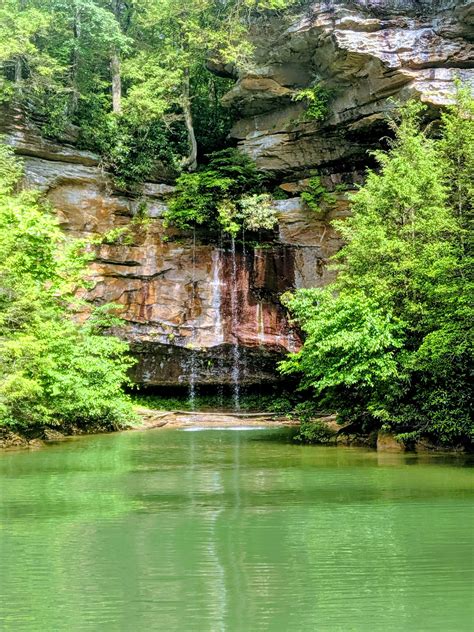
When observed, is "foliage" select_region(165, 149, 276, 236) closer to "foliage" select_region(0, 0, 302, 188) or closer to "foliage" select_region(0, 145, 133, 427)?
"foliage" select_region(0, 0, 302, 188)

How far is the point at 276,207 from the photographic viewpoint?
27750 mm

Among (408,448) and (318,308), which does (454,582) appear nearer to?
(408,448)

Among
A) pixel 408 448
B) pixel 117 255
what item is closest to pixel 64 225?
pixel 117 255

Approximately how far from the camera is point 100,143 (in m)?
26.8

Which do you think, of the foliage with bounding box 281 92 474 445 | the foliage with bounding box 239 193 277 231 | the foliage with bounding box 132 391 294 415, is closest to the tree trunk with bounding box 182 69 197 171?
the foliage with bounding box 239 193 277 231

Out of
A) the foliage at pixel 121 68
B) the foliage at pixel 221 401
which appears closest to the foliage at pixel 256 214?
the foliage at pixel 121 68

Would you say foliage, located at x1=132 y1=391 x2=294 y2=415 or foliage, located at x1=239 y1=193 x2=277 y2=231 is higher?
foliage, located at x1=239 y1=193 x2=277 y2=231

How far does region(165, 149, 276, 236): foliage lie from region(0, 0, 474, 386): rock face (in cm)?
70

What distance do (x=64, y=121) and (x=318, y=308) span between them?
14550 millimetres

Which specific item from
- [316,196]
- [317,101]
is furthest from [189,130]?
[316,196]

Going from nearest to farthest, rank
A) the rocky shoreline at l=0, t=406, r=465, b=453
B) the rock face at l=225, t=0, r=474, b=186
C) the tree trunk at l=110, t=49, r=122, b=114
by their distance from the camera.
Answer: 1. the rocky shoreline at l=0, t=406, r=465, b=453
2. the rock face at l=225, t=0, r=474, b=186
3. the tree trunk at l=110, t=49, r=122, b=114

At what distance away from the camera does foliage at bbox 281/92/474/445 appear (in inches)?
591

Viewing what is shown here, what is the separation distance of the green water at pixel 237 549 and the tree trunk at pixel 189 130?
1973 centimetres

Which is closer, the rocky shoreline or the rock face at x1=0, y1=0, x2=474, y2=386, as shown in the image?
the rocky shoreline
